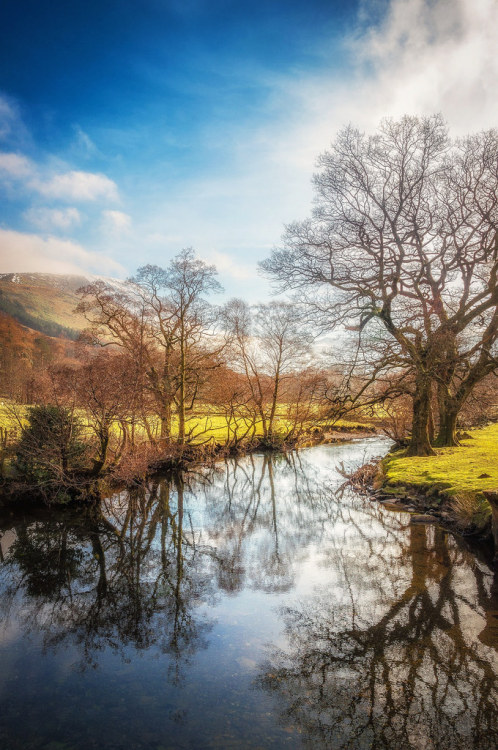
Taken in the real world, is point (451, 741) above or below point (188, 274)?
below

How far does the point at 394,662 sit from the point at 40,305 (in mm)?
164162

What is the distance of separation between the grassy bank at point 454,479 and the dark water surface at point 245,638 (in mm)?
921

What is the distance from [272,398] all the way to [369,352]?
14.8 metres

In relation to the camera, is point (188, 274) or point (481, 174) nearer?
point (481, 174)

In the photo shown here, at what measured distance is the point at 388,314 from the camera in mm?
15430

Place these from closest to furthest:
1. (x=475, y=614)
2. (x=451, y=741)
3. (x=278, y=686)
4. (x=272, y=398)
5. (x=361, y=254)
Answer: (x=451, y=741) < (x=278, y=686) < (x=475, y=614) < (x=361, y=254) < (x=272, y=398)

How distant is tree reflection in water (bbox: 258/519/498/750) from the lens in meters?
4.50

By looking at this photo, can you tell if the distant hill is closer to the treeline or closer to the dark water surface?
the treeline

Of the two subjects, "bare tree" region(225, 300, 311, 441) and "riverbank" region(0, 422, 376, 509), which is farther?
"bare tree" region(225, 300, 311, 441)

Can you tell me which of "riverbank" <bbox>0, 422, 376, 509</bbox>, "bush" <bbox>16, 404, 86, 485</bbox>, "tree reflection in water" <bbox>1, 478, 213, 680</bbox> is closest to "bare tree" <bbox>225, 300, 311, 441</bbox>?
"riverbank" <bbox>0, 422, 376, 509</bbox>

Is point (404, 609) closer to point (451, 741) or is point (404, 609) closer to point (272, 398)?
point (451, 741)

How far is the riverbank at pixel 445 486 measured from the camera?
10.7 meters

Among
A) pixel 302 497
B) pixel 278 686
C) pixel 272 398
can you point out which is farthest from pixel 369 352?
pixel 272 398

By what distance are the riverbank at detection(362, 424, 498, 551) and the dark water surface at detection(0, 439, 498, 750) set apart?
0.77 meters
